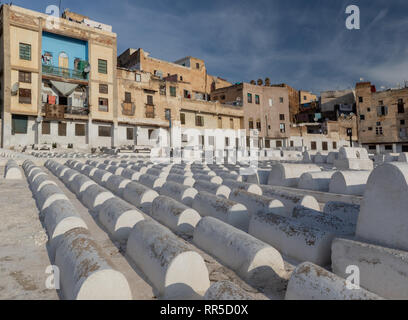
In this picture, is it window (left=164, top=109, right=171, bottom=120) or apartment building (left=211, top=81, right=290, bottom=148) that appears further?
apartment building (left=211, top=81, right=290, bottom=148)

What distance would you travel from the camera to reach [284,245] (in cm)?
250

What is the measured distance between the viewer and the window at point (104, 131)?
3090 centimetres

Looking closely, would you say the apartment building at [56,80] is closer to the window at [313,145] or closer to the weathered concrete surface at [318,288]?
the weathered concrete surface at [318,288]

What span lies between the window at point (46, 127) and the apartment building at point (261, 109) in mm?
27825

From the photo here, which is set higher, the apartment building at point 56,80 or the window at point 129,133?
the apartment building at point 56,80

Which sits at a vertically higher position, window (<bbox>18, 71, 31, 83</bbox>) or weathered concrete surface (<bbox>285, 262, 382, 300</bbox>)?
window (<bbox>18, 71, 31, 83</bbox>)

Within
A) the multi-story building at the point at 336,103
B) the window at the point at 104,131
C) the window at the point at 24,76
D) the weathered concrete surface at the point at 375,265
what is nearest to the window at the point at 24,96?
the window at the point at 24,76

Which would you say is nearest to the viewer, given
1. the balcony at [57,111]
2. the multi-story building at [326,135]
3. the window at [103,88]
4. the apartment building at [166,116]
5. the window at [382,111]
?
the balcony at [57,111]

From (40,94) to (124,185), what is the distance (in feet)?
87.9

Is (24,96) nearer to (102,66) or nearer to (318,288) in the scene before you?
(102,66)

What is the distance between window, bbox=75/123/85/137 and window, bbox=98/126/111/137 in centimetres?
168

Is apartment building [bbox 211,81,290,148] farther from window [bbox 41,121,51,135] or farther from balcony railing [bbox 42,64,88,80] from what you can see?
window [bbox 41,121,51,135]

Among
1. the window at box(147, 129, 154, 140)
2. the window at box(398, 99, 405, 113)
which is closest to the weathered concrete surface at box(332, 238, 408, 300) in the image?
the window at box(147, 129, 154, 140)

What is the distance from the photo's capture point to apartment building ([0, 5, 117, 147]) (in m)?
25.6
